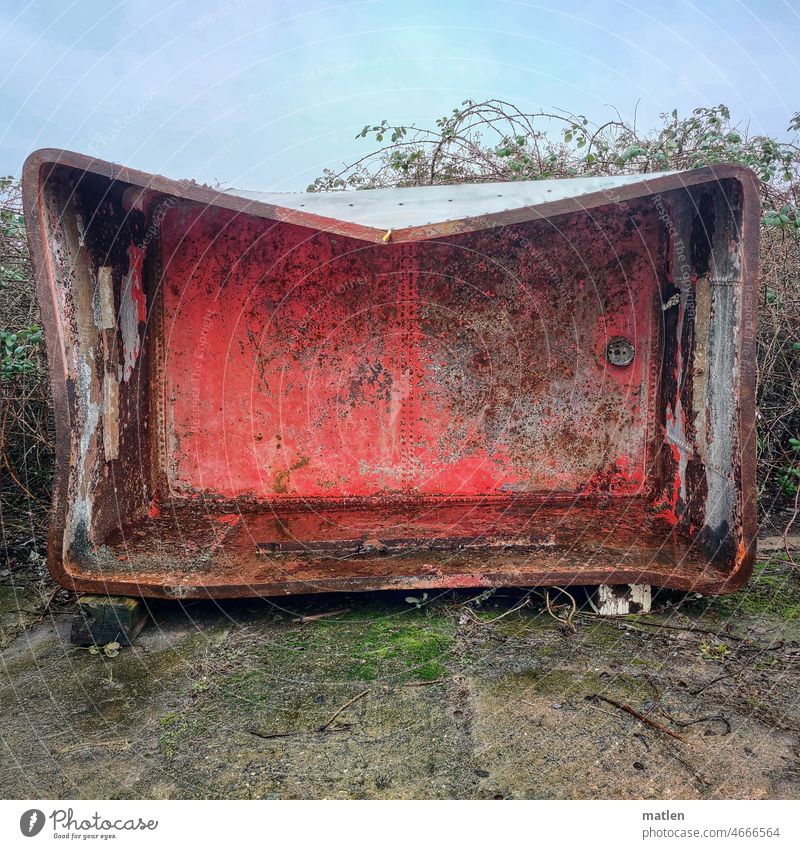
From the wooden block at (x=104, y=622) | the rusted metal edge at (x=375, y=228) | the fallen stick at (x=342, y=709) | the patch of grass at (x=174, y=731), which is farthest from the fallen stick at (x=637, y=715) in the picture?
the wooden block at (x=104, y=622)

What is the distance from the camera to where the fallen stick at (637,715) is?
2.00 meters

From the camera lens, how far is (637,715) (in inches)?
82.3

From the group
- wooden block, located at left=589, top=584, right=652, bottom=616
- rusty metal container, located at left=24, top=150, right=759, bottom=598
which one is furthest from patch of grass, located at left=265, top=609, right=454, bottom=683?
wooden block, located at left=589, top=584, right=652, bottom=616

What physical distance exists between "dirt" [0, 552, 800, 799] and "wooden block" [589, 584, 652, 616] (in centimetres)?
7

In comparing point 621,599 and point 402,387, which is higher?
point 402,387

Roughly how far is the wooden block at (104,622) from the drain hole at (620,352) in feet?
8.76

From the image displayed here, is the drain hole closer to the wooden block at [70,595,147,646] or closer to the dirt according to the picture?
the dirt

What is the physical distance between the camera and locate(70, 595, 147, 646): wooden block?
2652mm

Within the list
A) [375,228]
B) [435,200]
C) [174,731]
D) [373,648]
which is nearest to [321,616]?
[373,648]

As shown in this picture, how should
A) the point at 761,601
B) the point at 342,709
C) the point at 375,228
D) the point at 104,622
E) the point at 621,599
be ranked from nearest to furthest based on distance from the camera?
the point at 342,709 < the point at 375,228 < the point at 104,622 < the point at 621,599 < the point at 761,601

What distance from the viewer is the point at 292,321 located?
3.49m

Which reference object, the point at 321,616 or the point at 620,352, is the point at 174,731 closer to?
the point at 321,616

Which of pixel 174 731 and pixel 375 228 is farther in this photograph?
pixel 375 228

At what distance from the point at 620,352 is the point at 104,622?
285 centimetres
